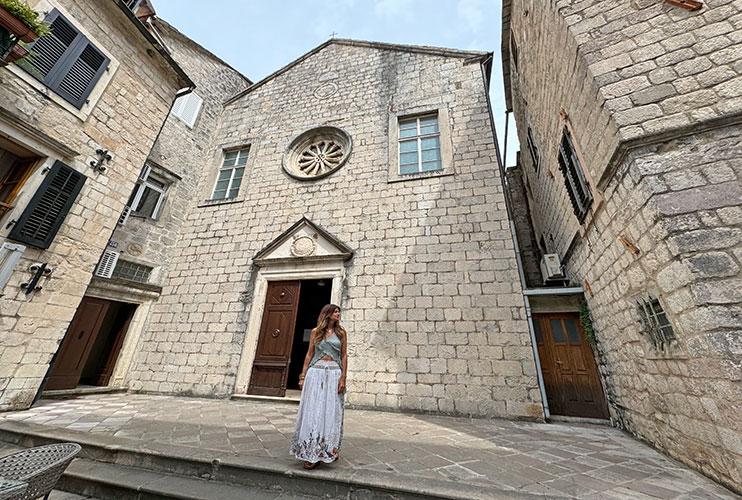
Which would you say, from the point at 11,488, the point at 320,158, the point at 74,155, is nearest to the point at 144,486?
the point at 11,488

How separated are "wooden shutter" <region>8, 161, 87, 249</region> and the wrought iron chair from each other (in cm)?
409

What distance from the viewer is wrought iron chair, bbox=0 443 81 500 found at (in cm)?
147

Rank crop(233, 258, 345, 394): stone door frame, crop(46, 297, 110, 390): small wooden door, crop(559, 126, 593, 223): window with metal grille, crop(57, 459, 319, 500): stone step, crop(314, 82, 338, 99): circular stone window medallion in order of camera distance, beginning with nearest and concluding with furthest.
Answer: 1. crop(57, 459, 319, 500): stone step
2. crop(559, 126, 593, 223): window with metal grille
3. crop(46, 297, 110, 390): small wooden door
4. crop(233, 258, 345, 394): stone door frame
5. crop(314, 82, 338, 99): circular stone window medallion

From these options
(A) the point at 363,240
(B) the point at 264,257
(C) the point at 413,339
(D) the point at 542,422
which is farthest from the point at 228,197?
(D) the point at 542,422

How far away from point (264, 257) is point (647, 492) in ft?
21.7

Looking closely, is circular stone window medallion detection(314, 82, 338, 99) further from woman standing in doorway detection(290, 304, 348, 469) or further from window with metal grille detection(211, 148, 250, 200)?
woman standing in doorway detection(290, 304, 348, 469)

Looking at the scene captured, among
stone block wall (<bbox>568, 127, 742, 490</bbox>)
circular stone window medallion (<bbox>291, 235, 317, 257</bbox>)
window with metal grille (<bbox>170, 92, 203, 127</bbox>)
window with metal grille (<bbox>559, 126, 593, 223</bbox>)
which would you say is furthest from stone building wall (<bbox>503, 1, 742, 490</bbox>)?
window with metal grille (<bbox>170, 92, 203, 127</bbox>)

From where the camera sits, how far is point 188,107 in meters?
8.48

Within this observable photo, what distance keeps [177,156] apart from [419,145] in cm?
670

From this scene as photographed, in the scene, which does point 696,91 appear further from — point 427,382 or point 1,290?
point 1,290

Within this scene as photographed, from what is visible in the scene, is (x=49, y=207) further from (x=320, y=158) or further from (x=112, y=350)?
(x=320, y=158)

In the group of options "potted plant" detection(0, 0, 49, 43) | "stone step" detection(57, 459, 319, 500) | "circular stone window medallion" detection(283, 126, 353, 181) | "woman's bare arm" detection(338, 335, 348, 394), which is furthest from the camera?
"circular stone window medallion" detection(283, 126, 353, 181)

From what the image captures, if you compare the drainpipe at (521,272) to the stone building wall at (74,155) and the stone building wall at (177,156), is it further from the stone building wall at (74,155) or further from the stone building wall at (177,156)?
the stone building wall at (177,156)

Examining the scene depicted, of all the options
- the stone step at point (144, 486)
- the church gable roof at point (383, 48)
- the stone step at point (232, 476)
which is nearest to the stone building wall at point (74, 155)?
the stone step at point (232, 476)
